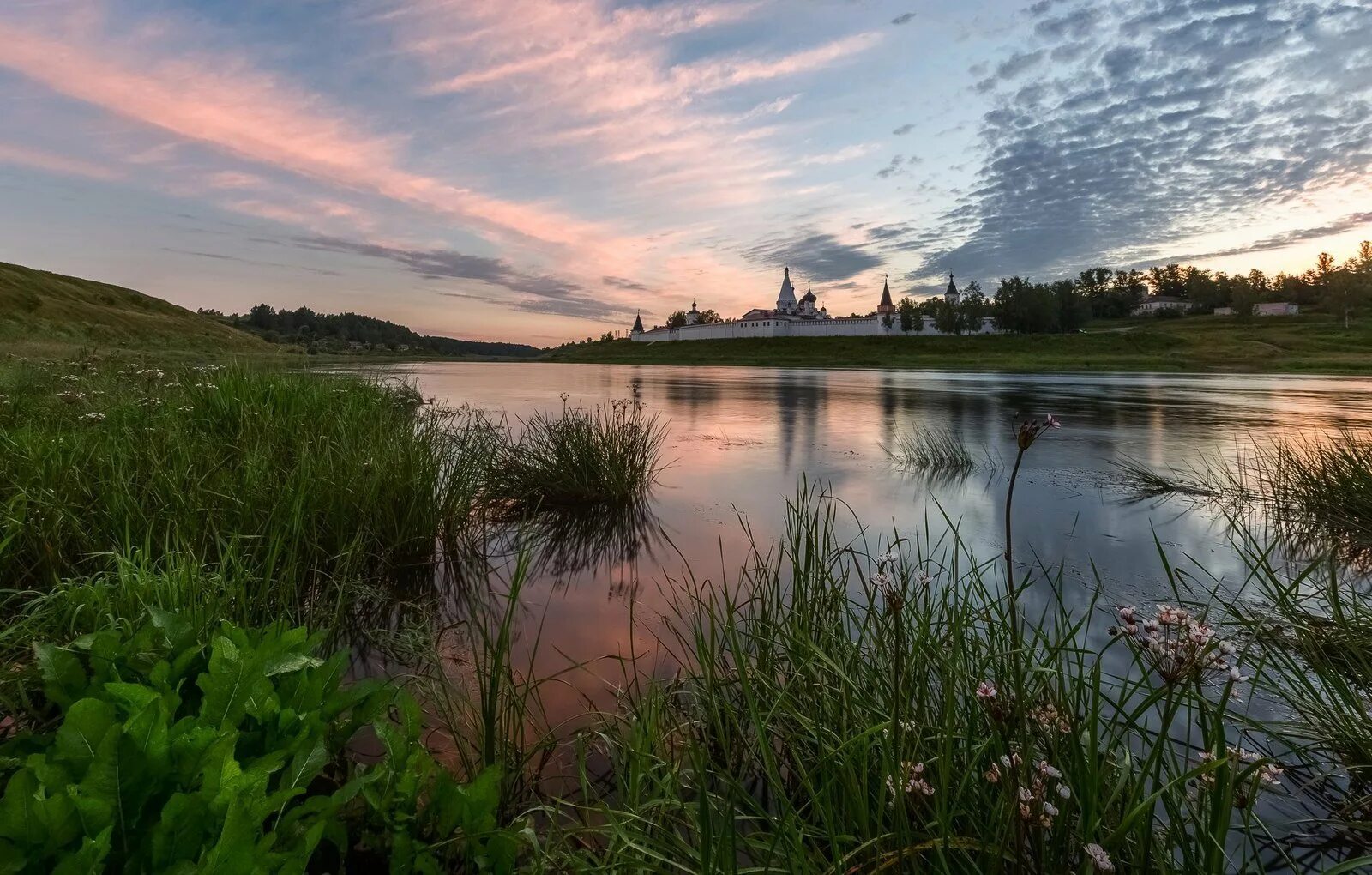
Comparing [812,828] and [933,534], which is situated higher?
[812,828]

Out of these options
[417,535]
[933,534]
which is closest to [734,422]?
[933,534]

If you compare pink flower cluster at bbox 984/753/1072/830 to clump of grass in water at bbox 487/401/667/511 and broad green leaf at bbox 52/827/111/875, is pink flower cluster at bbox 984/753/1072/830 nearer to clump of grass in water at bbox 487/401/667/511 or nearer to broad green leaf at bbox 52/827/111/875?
broad green leaf at bbox 52/827/111/875

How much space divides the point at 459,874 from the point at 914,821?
1.42 meters

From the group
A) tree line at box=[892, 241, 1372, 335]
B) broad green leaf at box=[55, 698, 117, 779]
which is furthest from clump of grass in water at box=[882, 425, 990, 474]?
tree line at box=[892, 241, 1372, 335]

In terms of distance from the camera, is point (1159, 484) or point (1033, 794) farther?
point (1159, 484)

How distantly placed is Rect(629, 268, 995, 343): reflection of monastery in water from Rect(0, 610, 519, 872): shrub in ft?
357

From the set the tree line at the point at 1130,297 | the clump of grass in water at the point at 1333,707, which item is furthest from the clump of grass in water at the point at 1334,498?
the tree line at the point at 1130,297

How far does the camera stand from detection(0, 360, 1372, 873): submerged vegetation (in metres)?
1.38

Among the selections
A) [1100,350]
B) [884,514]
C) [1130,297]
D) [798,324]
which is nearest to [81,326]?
[884,514]

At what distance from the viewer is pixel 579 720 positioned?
10.6 feet

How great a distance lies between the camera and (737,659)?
7.27 ft

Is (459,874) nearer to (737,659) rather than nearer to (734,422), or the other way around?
(737,659)

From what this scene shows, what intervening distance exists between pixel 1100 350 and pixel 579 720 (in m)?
80.0

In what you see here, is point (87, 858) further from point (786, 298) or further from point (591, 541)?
point (786, 298)
